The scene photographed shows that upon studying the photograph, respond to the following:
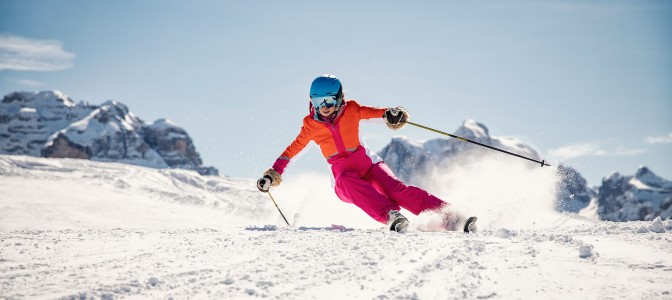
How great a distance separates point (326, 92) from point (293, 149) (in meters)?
0.92

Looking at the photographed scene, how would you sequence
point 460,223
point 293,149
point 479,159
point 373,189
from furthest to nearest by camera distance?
1. point 479,159
2. point 293,149
3. point 373,189
4. point 460,223

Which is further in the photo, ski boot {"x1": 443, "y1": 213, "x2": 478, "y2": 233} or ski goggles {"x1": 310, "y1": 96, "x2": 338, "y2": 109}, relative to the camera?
ski goggles {"x1": 310, "y1": 96, "x2": 338, "y2": 109}

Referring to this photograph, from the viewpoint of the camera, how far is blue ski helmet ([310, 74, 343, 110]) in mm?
5434

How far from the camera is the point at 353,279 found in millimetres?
2398

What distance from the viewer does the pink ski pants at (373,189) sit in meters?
4.88

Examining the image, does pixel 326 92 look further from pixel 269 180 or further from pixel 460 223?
pixel 460 223

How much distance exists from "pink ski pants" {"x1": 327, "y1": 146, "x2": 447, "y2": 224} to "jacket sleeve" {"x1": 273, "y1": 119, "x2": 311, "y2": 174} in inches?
16.0

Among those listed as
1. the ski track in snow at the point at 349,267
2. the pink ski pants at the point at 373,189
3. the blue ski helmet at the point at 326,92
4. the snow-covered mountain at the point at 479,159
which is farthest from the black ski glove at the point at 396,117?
the snow-covered mountain at the point at 479,159

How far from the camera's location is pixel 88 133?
5591 inches

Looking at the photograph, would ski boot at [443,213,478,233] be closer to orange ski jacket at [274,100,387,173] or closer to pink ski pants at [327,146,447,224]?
pink ski pants at [327,146,447,224]

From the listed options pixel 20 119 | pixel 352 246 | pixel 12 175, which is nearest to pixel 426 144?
pixel 20 119

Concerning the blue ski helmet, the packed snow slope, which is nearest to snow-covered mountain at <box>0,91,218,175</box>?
the blue ski helmet

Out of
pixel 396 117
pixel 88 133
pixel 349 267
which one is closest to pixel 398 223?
pixel 396 117

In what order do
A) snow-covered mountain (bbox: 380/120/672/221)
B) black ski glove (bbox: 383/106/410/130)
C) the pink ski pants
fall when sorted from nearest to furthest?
the pink ski pants < black ski glove (bbox: 383/106/410/130) < snow-covered mountain (bbox: 380/120/672/221)
